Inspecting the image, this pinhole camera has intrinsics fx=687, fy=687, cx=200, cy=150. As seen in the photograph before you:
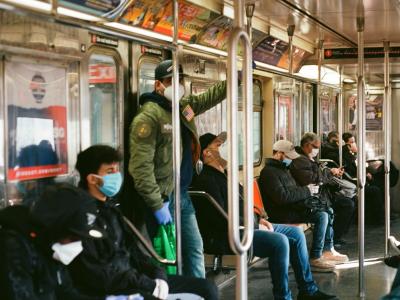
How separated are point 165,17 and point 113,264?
2.37m

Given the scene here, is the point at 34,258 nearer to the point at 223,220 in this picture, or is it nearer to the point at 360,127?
the point at 223,220

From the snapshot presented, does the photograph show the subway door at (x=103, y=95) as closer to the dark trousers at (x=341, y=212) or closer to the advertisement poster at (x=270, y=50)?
the advertisement poster at (x=270, y=50)

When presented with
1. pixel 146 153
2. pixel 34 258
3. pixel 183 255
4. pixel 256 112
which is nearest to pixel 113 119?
pixel 146 153

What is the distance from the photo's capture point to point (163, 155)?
489 centimetres

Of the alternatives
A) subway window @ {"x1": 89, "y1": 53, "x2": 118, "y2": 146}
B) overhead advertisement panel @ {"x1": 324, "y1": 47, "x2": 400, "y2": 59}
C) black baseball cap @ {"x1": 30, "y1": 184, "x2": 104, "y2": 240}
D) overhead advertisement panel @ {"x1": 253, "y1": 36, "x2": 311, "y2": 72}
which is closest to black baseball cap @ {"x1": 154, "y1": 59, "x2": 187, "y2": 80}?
subway window @ {"x1": 89, "y1": 53, "x2": 118, "y2": 146}

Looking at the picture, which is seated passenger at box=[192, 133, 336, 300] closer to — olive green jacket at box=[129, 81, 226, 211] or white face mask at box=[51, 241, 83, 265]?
olive green jacket at box=[129, 81, 226, 211]

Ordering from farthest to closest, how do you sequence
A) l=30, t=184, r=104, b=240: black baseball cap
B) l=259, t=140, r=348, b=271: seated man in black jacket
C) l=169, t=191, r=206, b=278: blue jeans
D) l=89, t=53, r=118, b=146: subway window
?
l=259, t=140, r=348, b=271: seated man in black jacket < l=169, t=191, r=206, b=278: blue jeans < l=89, t=53, r=118, b=146: subway window < l=30, t=184, r=104, b=240: black baseball cap

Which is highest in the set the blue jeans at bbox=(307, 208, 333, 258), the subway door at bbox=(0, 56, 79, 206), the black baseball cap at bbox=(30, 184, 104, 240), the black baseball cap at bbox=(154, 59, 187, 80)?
the black baseball cap at bbox=(154, 59, 187, 80)

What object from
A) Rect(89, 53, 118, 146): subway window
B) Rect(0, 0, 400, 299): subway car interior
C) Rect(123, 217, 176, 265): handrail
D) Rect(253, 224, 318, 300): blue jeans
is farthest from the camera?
Rect(253, 224, 318, 300): blue jeans

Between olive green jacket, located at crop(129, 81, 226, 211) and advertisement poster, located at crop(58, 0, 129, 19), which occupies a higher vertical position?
advertisement poster, located at crop(58, 0, 129, 19)

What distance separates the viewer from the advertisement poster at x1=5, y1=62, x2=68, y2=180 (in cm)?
373

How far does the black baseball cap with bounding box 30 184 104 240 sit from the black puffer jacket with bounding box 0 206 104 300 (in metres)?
0.06

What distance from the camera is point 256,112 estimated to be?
8195 mm

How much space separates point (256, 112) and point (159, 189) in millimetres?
3565
